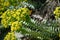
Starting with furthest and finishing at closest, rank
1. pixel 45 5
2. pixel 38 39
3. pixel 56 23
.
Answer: pixel 45 5
pixel 38 39
pixel 56 23

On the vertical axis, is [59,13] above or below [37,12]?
above

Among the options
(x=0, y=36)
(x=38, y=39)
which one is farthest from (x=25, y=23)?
(x=0, y=36)

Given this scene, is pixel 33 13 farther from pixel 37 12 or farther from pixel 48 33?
pixel 48 33

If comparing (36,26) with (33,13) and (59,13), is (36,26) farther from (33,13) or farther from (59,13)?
(33,13)

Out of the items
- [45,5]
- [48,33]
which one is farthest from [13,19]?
[45,5]

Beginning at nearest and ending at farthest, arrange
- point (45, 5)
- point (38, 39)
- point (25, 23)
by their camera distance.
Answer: point (25, 23) → point (38, 39) → point (45, 5)

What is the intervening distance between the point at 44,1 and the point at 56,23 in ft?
5.42

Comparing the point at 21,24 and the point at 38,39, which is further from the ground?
the point at 21,24

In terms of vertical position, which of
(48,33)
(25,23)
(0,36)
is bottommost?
(0,36)

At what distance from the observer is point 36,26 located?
3.52 m

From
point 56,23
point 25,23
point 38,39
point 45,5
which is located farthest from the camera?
point 45,5

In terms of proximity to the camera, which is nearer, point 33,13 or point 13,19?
point 13,19

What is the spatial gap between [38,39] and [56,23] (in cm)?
47

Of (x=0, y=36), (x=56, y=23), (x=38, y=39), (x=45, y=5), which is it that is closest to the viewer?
(x=56, y=23)
